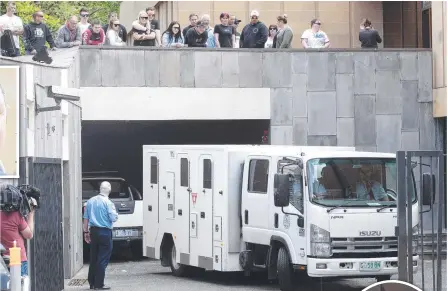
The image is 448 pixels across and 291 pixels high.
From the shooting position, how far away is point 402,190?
13828 mm

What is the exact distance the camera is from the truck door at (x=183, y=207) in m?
21.0

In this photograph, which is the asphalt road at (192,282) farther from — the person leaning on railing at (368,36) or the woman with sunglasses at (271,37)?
the person leaning on railing at (368,36)

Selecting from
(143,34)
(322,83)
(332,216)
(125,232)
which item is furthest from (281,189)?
(322,83)

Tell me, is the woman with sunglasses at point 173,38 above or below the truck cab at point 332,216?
above

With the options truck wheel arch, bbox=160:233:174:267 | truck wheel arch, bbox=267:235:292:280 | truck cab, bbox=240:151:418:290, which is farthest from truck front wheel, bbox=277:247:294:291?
truck wheel arch, bbox=160:233:174:267

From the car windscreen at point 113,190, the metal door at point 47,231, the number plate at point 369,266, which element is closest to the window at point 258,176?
the number plate at point 369,266

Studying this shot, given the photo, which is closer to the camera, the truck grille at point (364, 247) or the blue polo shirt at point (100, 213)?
the truck grille at point (364, 247)

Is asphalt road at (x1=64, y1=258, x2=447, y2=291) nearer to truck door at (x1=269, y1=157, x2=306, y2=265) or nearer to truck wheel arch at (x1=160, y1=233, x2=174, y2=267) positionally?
truck wheel arch at (x1=160, y1=233, x2=174, y2=267)

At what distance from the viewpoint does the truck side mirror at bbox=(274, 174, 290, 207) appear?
17750 millimetres

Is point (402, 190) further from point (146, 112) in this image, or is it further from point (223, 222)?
point (146, 112)

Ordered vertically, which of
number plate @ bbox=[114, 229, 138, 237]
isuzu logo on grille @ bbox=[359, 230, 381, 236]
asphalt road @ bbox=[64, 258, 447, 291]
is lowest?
asphalt road @ bbox=[64, 258, 447, 291]

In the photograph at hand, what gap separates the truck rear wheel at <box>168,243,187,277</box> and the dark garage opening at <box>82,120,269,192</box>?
7.73 meters

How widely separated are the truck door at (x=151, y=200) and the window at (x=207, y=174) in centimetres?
235

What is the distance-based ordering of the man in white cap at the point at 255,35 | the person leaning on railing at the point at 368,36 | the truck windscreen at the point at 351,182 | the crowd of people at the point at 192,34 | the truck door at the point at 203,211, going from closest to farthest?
1. the truck windscreen at the point at 351,182
2. the truck door at the point at 203,211
3. the crowd of people at the point at 192,34
4. the man in white cap at the point at 255,35
5. the person leaning on railing at the point at 368,36
